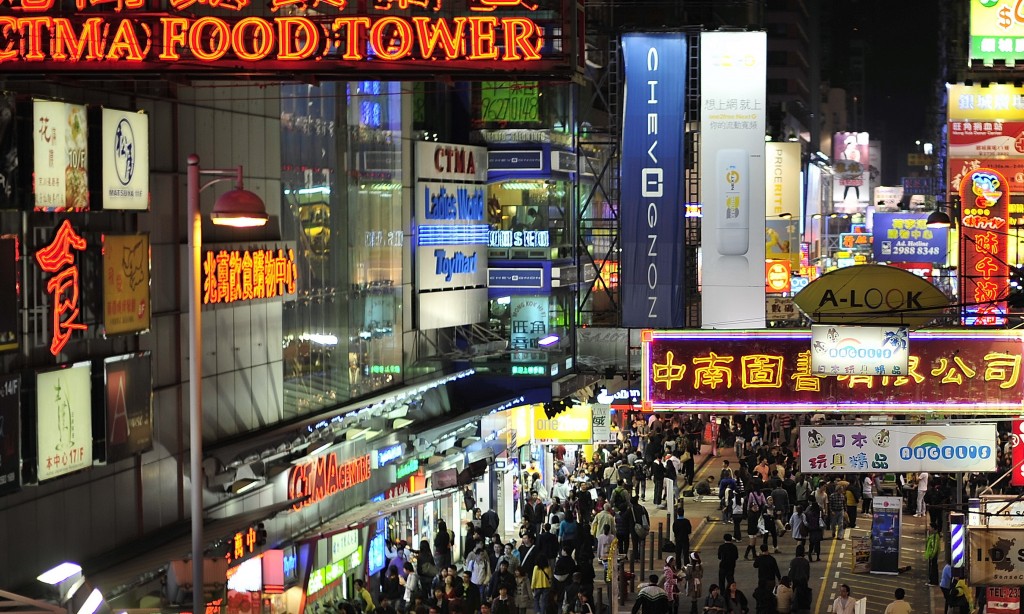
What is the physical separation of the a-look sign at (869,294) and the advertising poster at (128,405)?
1360 centimetres

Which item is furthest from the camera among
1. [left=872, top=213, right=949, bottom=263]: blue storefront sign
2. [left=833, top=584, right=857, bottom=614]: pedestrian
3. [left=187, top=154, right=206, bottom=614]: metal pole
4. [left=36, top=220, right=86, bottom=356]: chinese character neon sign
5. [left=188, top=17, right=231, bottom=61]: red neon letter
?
[left=872, top=213, right=949, bottom=263]: blue storefront sign

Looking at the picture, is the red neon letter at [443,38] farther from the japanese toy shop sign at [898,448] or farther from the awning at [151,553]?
the japanese toy shop sign at [898,448]

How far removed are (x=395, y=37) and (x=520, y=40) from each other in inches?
55.3

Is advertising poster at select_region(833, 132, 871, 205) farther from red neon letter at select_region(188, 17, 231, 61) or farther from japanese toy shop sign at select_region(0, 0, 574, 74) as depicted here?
red neon letter at select_region(188, 17, 231, 61)

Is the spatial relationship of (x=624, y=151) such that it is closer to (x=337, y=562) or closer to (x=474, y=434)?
(x=474, y=434)

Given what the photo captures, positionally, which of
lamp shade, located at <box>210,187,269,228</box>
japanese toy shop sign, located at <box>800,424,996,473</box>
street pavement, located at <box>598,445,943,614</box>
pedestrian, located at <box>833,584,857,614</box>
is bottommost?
street pavement, located at <box>598,445,943,614</box>

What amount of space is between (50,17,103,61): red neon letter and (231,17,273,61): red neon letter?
1481 millimetres

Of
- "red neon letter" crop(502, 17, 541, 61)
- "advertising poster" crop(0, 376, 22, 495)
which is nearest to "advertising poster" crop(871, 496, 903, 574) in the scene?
"red neon letter" crop(502, 17, 541, 61)

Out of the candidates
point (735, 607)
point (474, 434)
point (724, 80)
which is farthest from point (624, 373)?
point (735, 607)

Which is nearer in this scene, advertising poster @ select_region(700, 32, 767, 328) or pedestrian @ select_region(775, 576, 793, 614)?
pedestrian @ select_region(775, 576, 793, 614)

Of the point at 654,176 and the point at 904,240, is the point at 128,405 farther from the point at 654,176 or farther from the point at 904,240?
the point at 904,240

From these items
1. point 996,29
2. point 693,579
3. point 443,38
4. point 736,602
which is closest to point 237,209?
point 443,38

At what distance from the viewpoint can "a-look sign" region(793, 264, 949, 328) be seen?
2859cm

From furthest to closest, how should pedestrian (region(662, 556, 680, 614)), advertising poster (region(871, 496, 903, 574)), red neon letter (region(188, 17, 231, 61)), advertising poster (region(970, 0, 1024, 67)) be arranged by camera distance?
advertising poster (region(970, 0, 1024, 67)), advertising poster (region(871, 496, 903, 574)), pedestrian (region(662, 556, 680, 614)), red neon letter (region(188, 17, 231, 61))
